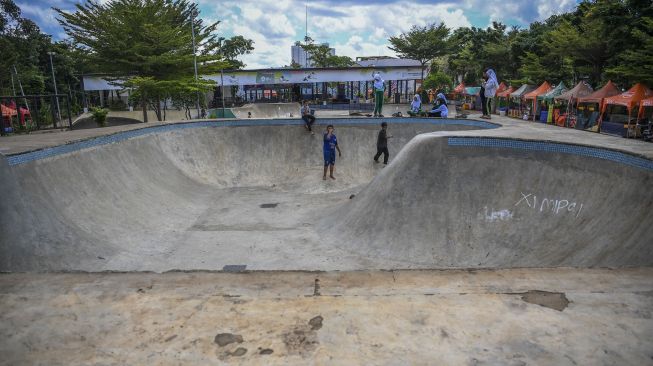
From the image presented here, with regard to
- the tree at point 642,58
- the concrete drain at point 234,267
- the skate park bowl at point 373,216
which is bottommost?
the concrete drain at point 234,267

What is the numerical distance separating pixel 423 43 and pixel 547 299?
42.6m

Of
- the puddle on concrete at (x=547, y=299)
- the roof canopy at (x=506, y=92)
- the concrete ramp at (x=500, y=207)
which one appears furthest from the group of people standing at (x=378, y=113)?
the puddle on concrete at (x=547, y=299)

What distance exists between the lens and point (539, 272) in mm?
3930

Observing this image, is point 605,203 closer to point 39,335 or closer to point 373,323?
point 373,323

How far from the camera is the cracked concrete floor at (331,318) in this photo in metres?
2.72

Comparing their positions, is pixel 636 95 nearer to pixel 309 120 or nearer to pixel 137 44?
pixel 309 120

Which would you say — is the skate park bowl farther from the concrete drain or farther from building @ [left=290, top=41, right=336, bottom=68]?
building @ [left=290, top=41, right=336, bottom=68]

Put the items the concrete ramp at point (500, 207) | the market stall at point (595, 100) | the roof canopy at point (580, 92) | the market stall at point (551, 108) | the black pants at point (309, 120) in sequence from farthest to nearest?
the market stall at point (551, 108)
the roof canopy at point (580, 92)
the black pants at point (309, 120)
the market stall at point (595, 100)
the concrete ramp at point (500, 207)

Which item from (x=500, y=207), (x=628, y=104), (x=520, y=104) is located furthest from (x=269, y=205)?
(x=520, y=104)

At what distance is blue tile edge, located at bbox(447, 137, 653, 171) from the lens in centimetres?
725

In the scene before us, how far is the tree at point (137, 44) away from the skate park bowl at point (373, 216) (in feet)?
40.7

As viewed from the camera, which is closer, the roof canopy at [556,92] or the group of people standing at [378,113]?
the group of people standing at [378,113]

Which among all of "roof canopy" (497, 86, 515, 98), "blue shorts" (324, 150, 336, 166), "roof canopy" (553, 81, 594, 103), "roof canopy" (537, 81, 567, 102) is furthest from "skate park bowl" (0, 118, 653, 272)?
"roof canopy" (497, 86, 515, 98)

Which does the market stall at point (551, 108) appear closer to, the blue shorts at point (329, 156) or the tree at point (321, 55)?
the blue shorts at point (329, 156)
